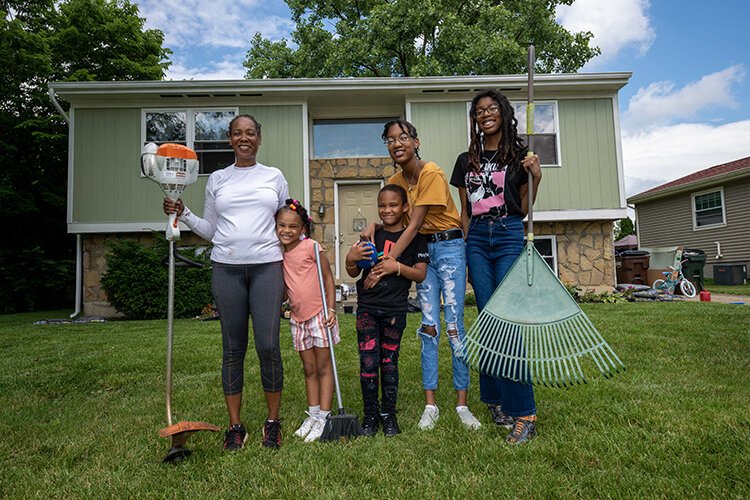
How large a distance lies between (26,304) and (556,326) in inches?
517

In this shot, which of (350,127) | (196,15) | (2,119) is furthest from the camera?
(196,15)

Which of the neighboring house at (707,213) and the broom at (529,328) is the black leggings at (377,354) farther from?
the neighboring house at (707,213)

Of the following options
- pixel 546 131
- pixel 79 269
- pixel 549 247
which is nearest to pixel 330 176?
pixel 546 131

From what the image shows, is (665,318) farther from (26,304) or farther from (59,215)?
(59,215)

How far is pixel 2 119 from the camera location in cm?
1241

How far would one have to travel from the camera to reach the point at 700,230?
16531 mm

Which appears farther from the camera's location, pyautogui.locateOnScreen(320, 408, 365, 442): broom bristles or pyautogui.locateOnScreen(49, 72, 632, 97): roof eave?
pyautogui.locateOnScreen(49, 72, 632, 97): roof eave

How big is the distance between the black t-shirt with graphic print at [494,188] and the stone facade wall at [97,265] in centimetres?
763

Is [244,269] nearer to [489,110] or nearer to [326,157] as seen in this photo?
[489,110]

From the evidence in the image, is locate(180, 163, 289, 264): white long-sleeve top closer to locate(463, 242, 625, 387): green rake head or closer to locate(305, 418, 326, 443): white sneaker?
locate(305, 418, 326, 443): white sneaker

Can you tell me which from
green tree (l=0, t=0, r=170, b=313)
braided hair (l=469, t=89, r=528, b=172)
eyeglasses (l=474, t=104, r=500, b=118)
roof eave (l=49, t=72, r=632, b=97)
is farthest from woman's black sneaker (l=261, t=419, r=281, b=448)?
green tree (l=0, t=0, r=170, b=313)

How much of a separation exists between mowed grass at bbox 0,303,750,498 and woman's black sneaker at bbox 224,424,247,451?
0.05 m

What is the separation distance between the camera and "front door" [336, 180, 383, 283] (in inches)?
385

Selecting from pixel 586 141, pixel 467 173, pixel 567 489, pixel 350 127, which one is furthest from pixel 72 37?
pixel 567 489
